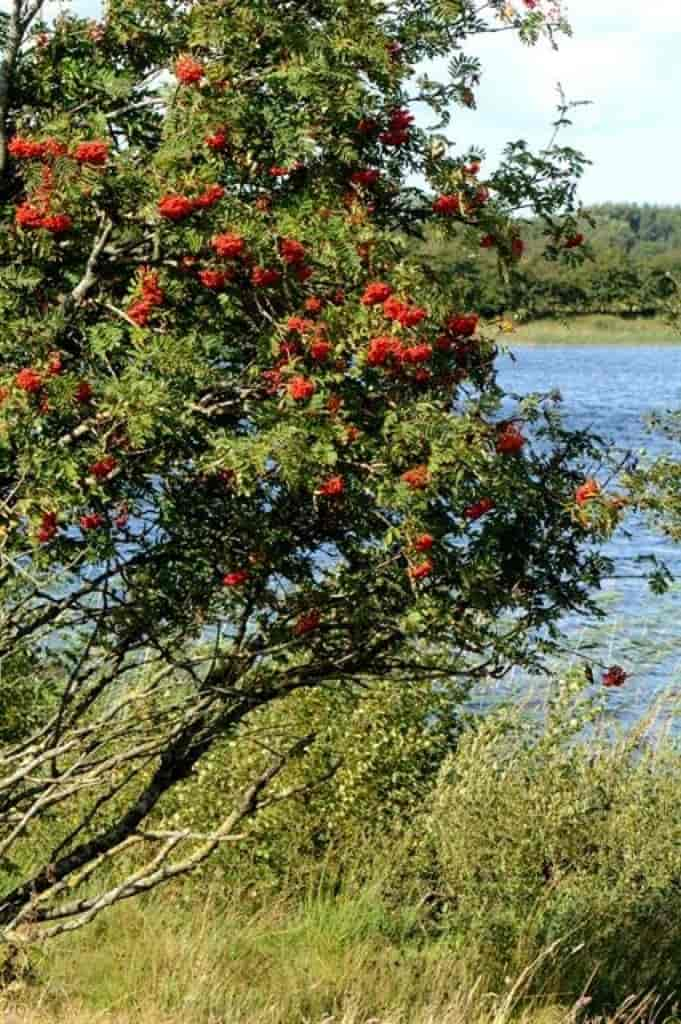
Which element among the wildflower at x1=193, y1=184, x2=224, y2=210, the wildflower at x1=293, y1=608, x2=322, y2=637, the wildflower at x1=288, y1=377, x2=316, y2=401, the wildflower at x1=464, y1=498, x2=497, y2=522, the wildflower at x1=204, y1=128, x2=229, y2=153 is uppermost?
the wildflower at x1=204, y1=128, x2=229, y2=153

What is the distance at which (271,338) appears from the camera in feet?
13.5

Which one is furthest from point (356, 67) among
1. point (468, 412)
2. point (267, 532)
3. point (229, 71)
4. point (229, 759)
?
point (229, 759)

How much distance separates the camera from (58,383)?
3.98 m

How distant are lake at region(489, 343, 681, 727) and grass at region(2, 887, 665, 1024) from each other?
5.45 feet

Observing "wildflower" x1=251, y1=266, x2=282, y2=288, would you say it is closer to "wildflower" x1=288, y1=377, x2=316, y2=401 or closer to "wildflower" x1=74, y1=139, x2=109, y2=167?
"wildflower" x1=288, y1=377, x2=316, y2=401

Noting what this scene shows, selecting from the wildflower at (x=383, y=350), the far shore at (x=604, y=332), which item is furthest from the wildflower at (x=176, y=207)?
the far shore at (x=604, y=332)

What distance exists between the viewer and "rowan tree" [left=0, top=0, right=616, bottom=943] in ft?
13.1

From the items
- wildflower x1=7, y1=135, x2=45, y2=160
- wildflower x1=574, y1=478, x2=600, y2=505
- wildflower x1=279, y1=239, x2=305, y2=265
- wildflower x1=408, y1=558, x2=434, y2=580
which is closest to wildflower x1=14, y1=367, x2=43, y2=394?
wildflower x1=7, y1=135, x2=45, y2=160

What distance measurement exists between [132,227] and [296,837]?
18.7ft

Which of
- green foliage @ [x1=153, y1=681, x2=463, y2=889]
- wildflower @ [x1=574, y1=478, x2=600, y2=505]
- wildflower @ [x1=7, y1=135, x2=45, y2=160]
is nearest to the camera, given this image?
wildflower @ [x1=7, y1=135, x2=45, y2=160]

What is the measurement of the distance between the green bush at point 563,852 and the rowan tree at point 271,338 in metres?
3.89

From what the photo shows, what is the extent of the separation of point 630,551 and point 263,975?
58.3 feet

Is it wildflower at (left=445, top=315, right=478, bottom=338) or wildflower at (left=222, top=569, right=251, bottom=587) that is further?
wildflower at (left=222, top=569, right=251, bottom=587)

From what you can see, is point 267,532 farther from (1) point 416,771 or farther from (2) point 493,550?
(1) point 416,771
